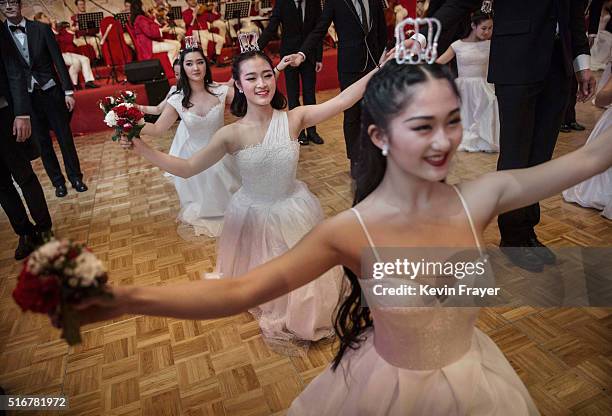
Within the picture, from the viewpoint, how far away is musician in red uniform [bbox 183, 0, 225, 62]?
1003 cm

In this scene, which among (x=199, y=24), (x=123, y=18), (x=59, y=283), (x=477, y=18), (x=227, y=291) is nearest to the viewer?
(x=59, y=283)

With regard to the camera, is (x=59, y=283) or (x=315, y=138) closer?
(x=59, y=283)

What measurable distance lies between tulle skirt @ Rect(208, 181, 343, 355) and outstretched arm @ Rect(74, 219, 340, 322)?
1.20 metres

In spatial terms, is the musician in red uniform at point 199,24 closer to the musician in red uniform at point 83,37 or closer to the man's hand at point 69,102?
the musician in red uniform at point 83,37

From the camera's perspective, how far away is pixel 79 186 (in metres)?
5.08

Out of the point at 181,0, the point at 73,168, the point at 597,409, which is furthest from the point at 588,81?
the point at 181,0

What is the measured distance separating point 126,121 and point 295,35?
3.53 metres

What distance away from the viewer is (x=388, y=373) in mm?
1374

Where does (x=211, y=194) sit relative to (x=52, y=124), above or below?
below

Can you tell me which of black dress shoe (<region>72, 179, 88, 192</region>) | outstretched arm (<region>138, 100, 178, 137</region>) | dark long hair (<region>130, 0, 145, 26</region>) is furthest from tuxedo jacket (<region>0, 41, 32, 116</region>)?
dark long hair (<region>130, 0, 145, 26</region>)

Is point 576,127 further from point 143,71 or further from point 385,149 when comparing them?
point 143,71

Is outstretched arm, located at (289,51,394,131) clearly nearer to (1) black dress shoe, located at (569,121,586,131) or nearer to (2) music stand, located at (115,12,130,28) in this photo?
(1) black dress shoe, located at (569,121,586,131)

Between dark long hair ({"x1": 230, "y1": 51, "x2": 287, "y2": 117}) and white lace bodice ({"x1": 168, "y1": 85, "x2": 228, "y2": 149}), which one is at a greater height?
dark long hair ({"x1": 230, "y1": 51, "x2": 287, "y2": 117})

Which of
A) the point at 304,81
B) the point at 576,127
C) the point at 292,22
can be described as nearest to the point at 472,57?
the point at 576,127
